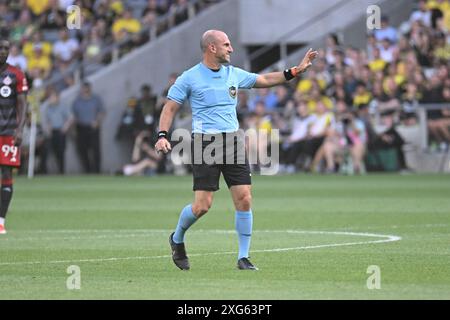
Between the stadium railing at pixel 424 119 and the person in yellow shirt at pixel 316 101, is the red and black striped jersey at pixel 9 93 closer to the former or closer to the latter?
the person in yellow shirt at pixel 316 101

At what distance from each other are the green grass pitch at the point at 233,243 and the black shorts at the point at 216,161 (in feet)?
2.84

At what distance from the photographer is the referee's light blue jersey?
12.0 m

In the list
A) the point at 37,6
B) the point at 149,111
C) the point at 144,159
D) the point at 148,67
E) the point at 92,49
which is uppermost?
the point at 37,6

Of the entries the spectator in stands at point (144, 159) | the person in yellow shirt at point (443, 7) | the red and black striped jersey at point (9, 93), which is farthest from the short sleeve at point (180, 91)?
the person in yellow shirt at point (443, 7)

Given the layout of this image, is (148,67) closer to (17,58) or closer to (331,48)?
(17,58)

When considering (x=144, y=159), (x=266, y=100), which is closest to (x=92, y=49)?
(x=144, y=159)

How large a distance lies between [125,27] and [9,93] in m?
19.8

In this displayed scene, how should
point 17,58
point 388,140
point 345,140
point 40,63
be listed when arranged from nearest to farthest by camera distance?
point 388,140, point 345,140, point 17,58, point 40,63

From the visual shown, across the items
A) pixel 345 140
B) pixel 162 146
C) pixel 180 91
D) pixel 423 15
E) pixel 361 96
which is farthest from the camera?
pixel 423 15

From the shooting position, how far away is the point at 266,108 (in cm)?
3253

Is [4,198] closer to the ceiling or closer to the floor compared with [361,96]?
closer to the floor

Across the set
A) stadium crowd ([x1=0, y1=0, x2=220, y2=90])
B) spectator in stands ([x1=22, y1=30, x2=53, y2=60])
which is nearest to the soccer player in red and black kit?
stadium crowd ([x1=0, y1=0, x2=220, y2=90])

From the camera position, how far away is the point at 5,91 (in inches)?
658
